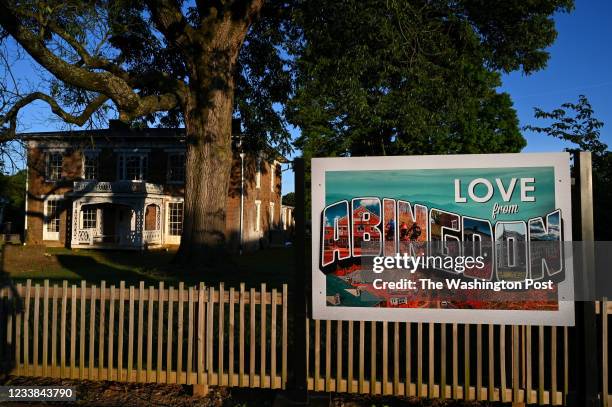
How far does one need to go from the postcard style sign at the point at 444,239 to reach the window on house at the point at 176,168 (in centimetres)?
2647

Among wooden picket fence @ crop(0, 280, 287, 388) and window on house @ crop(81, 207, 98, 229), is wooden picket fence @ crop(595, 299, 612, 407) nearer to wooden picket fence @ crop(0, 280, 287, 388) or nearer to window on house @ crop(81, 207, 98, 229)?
wooden picket fence @ crop(0, 280, 287, 388)

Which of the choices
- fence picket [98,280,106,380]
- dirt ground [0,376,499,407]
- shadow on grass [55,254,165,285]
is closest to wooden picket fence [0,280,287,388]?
fence picket [98,280,106,380]

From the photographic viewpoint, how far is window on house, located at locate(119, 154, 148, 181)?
101ft

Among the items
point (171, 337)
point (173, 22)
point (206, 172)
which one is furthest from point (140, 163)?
point (171, 337)

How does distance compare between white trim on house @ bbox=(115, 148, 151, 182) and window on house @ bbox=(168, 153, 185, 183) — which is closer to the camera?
window on house @ bbox=(168, 153, 185, 183)

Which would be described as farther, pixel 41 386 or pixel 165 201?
pixel 165 201

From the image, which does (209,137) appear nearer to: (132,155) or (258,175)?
(258,175)

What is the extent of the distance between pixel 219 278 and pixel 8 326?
324 inches

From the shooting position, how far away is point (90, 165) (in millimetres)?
31484

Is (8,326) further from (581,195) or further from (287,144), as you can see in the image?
(287,144)

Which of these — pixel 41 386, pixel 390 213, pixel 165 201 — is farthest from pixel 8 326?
pixel 165 201

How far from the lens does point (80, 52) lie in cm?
1245

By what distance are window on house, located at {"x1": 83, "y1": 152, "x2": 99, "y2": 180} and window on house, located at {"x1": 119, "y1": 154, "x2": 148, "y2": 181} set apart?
184 cm

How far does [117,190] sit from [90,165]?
149 inches
